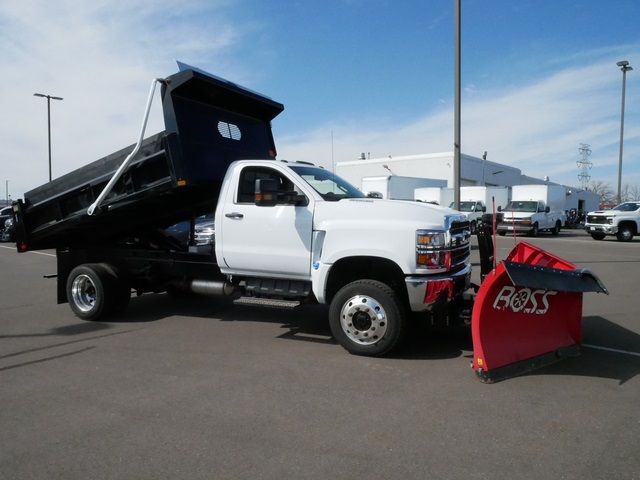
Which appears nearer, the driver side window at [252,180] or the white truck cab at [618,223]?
the driver side window at [252,180]

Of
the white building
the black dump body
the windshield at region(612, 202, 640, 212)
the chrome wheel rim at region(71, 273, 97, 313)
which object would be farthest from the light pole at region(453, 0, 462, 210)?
the white building

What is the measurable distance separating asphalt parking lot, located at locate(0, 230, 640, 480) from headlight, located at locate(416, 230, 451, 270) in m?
1.05

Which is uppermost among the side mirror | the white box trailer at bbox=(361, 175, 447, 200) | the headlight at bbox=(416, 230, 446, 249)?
the white box trailer at bbox=(361, 175, 447, 200)

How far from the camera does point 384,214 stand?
551 cm

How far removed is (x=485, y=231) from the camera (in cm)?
595

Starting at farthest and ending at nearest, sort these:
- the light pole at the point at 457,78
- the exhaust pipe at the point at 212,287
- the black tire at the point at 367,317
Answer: the light pole at the point at 457,78 → the exhaust pipe at the point at 212,287 → the black tire at the point at 367,317

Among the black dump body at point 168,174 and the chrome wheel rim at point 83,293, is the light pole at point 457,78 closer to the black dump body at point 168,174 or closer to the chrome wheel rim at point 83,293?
the black dump body at point 168,174

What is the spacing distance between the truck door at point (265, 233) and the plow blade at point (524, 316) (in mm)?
2089

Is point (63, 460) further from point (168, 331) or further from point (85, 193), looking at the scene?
point (85, 193)

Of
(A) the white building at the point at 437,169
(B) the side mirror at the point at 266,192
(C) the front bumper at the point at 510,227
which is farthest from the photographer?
(A) the white building at the point at 437,169

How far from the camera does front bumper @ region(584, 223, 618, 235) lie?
2476cm

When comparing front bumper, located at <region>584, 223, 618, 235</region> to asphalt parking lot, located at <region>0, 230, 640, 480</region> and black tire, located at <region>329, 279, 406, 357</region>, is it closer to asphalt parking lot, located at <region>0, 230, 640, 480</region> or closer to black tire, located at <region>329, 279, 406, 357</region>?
asphalt parking lot, located at <region>0, 230, 640, 480</region>

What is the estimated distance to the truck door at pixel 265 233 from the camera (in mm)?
5984

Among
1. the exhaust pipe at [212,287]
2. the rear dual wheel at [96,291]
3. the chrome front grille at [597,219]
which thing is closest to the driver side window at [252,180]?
the exhaust pipe at [212,287]
